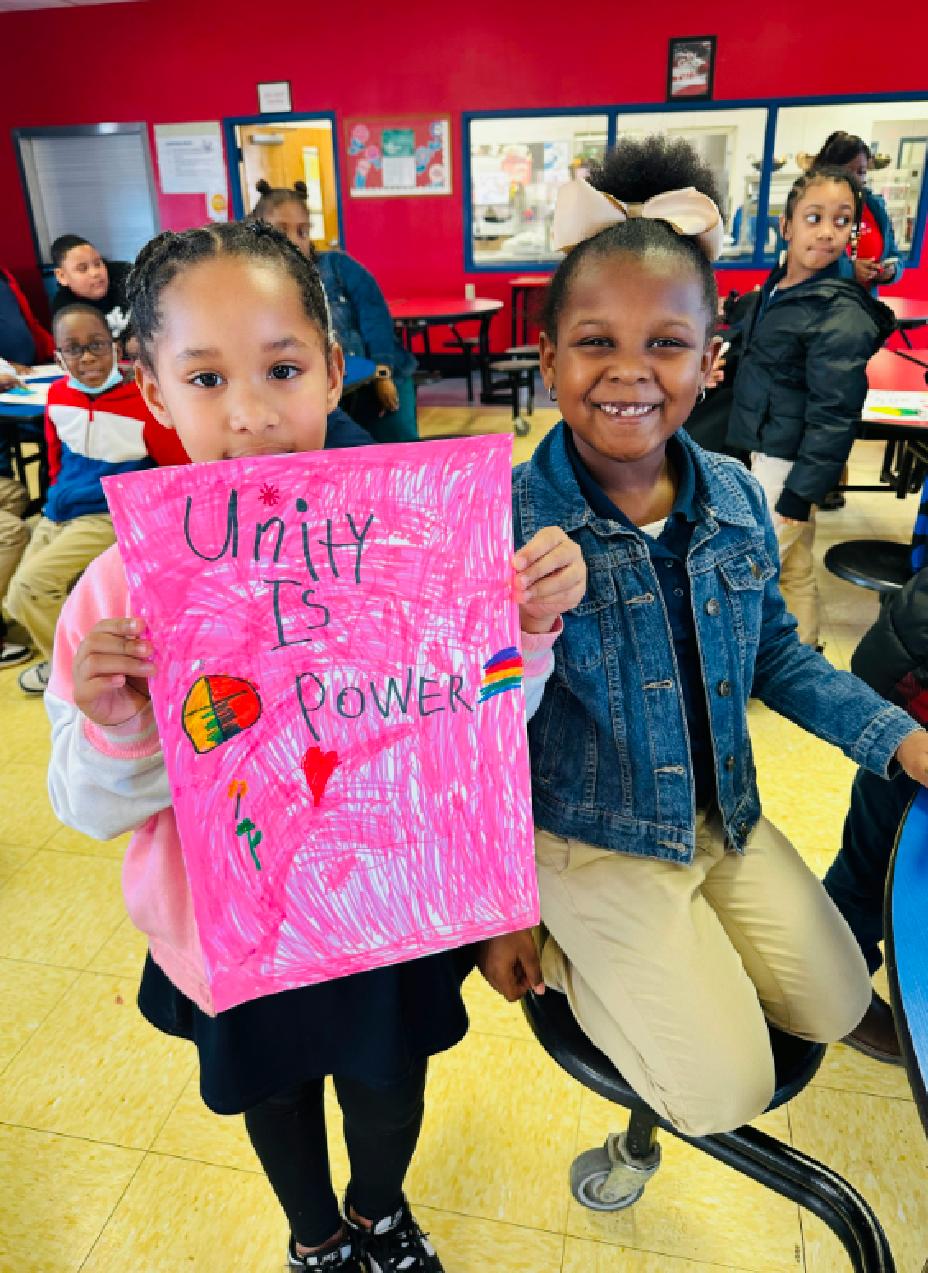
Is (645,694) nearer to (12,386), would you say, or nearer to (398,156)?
(12,386)

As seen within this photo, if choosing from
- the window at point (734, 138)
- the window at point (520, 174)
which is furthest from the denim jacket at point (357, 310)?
the window at point (734, 138)

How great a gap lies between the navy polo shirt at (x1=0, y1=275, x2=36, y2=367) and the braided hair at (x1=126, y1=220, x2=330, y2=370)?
404 cm

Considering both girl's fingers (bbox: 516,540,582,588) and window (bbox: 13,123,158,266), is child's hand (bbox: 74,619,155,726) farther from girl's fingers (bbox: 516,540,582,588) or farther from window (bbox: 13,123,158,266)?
window (bbox: 13,123,158,266)

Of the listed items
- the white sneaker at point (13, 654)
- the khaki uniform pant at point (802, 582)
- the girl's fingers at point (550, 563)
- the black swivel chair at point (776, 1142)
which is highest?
the girl's fingers at point (550, 563)

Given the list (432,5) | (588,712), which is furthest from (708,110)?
(588,712)

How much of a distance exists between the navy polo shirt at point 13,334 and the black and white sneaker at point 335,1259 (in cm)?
425

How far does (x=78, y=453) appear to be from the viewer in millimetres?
2529

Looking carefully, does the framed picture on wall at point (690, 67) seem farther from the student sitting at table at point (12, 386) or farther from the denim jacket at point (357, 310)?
the student sitting at table at point (12, 386)

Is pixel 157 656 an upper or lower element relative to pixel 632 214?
lower

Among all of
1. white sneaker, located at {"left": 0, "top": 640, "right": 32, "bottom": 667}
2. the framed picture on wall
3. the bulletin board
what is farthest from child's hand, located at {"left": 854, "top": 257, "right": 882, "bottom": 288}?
the bulletin board

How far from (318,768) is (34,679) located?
8.31 feet

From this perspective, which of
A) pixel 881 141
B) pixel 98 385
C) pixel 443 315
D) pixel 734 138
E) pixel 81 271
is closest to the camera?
pixel 98 385

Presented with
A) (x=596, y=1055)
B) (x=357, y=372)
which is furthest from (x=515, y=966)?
(x=357, y=372)

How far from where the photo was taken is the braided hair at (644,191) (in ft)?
3.28
